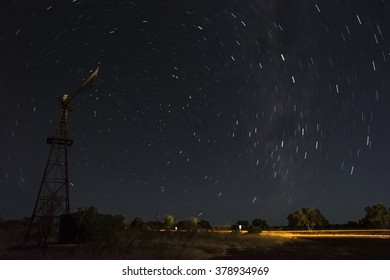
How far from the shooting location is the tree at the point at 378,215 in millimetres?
75700

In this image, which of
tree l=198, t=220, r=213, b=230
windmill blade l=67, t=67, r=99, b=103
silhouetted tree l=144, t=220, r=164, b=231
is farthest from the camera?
tree l=198, t=220, r=213, b=230

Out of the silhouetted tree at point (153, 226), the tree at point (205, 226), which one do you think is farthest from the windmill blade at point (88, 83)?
the tree at point (205, 226)

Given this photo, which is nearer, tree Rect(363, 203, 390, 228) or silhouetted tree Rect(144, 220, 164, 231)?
silhouetted tree Rect(144, 220, 164, 231)

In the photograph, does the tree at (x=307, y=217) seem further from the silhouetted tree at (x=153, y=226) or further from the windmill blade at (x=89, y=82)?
the windmill blade at (x=89, y=82)

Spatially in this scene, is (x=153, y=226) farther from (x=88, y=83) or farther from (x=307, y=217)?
(x=307, y=217)

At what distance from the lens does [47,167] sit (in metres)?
30.6

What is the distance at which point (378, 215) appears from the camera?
7681 cm

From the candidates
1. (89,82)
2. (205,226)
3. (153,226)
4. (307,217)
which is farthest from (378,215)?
(89,82)

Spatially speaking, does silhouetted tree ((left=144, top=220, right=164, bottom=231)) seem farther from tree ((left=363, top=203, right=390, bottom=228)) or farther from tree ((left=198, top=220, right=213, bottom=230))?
tree ((left=363, top=203, right=390, bottom=228))

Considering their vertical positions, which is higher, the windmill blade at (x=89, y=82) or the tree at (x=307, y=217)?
the windmill blade at (x=89, y=82)

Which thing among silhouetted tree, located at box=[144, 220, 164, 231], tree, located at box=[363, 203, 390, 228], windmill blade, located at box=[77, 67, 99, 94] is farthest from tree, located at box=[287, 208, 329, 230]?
windmill blade, located at box=[77, 67, 99, 94]

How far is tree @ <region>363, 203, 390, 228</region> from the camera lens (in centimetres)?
7570

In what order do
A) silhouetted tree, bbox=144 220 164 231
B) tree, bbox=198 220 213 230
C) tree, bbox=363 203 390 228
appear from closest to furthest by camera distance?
silhouetted tree, bbox=144 220 164 231 < tree, bbox=198 220 213 230 < tree, bbox=363 203 390 228
